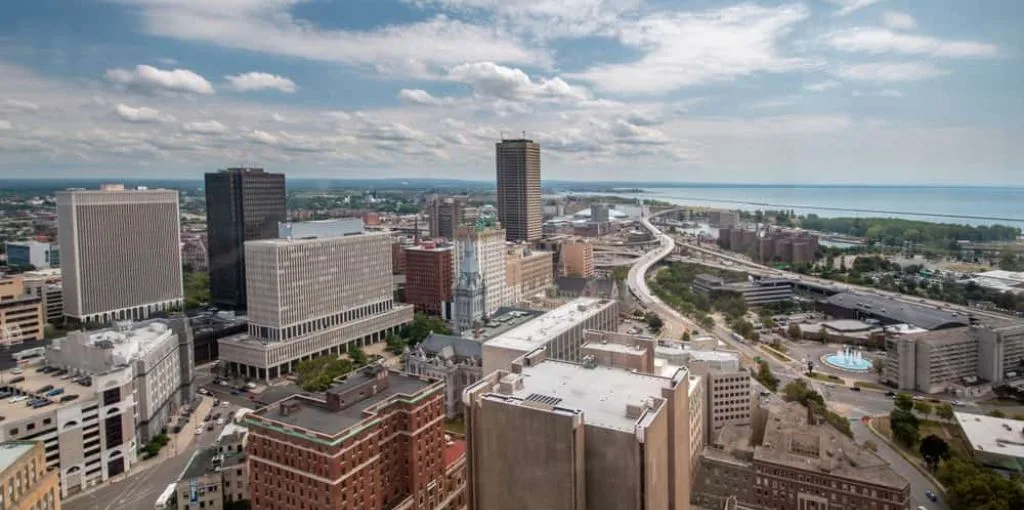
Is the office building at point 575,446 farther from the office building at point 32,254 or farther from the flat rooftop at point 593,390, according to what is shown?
the office building at point 32,254

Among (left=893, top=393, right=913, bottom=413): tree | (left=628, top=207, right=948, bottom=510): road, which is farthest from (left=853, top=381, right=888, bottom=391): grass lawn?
(left=893, top=393, right=913, bottom=413): tree

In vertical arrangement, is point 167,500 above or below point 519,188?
below

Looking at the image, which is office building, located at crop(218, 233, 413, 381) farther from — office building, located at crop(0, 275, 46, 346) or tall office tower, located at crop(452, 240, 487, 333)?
office building, located at crop(0, 275, 46, 346)

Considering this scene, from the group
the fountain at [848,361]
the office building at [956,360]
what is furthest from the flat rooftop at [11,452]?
the fountain at [848,361]

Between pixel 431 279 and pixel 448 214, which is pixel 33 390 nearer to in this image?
pixel 431 279

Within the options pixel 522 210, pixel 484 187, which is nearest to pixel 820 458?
pixel 522 210

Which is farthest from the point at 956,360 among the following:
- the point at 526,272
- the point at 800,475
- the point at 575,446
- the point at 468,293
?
the point at 575,446
